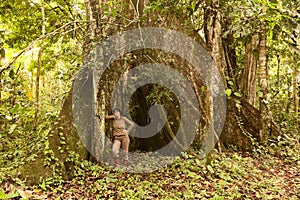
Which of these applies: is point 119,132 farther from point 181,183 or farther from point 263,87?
point 263,87

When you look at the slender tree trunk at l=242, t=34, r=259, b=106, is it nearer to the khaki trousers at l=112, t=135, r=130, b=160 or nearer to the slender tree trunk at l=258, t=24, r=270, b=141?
the slender tree trunk at l=258, t=24, r=270, b=141

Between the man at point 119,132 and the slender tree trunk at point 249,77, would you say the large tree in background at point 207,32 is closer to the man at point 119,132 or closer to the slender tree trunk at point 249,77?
the slender tree trunk at point 249,77

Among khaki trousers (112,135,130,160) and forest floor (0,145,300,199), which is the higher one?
khaki trousers (112,135,130,160)

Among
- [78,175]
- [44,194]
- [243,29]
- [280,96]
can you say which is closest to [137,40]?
[243,29]

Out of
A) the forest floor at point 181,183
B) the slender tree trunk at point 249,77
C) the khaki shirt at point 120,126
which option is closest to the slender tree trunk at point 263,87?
the forest floor at point 181,183

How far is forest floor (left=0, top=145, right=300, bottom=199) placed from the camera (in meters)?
4.43

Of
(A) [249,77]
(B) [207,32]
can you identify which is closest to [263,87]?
(A) [249,77]

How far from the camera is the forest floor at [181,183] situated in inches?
174

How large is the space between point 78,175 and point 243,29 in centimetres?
319

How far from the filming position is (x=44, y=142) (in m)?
5.00

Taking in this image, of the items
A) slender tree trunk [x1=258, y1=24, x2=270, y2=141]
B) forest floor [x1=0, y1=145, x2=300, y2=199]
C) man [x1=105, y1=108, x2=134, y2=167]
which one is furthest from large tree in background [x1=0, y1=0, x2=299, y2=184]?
forest floor [x1=0, y1=145, x2=300, y2=199]

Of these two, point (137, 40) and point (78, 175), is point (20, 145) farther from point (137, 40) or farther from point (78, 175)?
point (137, 40)

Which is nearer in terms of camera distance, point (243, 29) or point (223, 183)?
point (243, 29)

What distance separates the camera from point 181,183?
16.1ft
